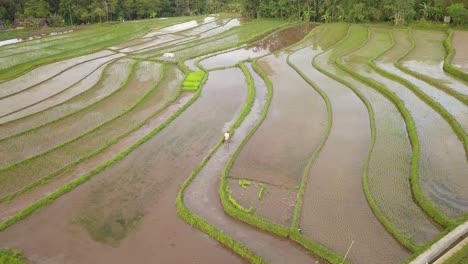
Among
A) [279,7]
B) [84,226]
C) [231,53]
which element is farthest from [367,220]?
[279,7]

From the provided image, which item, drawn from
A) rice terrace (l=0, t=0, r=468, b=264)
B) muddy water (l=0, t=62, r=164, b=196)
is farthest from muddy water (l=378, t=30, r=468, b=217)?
muddy water (l=0, t=62, r=164, b=196)

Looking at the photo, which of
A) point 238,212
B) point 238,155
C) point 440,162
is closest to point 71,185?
point 238,212

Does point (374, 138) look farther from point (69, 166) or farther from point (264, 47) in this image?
point (264, 47)

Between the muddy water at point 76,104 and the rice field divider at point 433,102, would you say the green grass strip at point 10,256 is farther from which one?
the rice field divider at point 433,102

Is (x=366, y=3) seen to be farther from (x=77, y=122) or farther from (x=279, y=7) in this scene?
(x=77, y=122)

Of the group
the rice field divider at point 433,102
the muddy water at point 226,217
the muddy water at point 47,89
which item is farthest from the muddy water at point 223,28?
the muddy water at point 226,217

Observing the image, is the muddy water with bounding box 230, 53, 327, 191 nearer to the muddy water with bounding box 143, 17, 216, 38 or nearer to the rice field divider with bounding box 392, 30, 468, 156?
the rice field divider with bounding box 392, 30, 468, 156

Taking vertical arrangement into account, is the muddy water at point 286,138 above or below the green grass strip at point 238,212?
above
